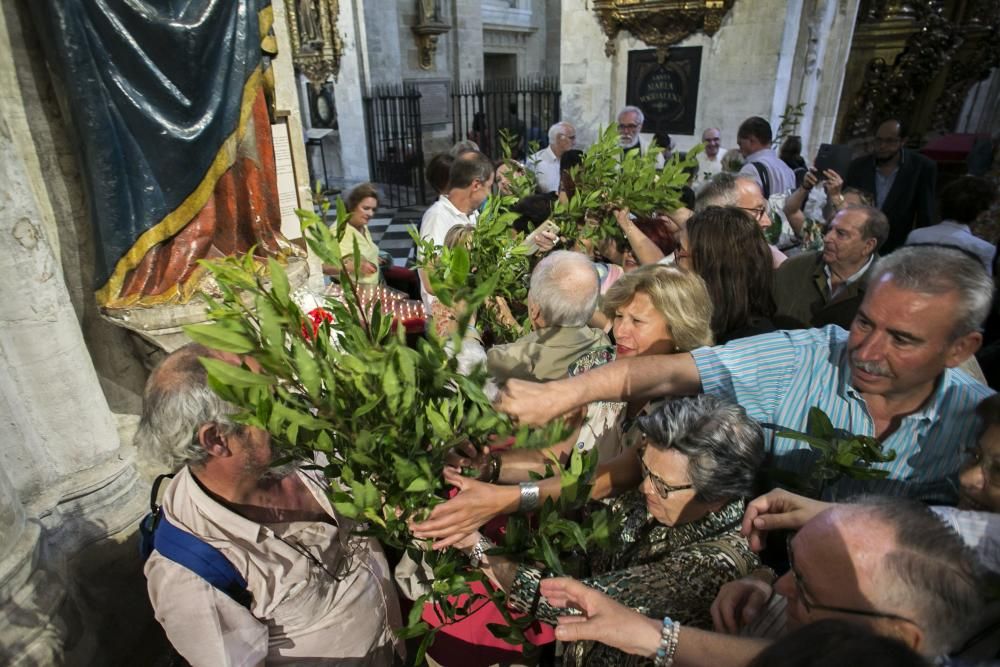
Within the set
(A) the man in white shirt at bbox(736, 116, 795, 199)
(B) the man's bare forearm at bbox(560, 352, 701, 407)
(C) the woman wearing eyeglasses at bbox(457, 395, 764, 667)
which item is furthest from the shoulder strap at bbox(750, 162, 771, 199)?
(C) the woman wearing eyeglasses at bbox(457, 395, 764, 667)

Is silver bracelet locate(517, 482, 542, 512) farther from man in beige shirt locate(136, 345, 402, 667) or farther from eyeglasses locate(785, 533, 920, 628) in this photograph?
eyeglasses locate(785, 533, 920, 628)

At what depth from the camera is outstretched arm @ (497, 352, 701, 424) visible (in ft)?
4.47

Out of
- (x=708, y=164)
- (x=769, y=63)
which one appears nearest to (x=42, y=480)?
(x=708, y=164)

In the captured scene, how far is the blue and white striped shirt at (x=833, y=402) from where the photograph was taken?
4.74 ft

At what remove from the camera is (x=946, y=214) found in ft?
11.5

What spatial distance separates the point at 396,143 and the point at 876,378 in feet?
34.7

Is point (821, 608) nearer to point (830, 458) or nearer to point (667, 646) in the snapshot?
point (667, 646)

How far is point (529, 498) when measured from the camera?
4.58 feet

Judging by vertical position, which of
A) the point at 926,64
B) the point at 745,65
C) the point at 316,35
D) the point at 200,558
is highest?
the point at 316,35

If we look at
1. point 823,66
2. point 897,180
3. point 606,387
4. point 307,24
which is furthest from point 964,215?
point 307,24

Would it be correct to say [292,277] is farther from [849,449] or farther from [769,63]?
[769,63]

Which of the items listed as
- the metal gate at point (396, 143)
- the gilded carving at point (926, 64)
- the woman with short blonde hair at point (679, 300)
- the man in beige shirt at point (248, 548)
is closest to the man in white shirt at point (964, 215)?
the woman with short blonde hair at point (679, 300)

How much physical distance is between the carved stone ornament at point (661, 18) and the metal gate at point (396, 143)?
4.31 meters

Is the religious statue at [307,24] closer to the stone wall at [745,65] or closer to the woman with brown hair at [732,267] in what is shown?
the stone wall at [745,65]
